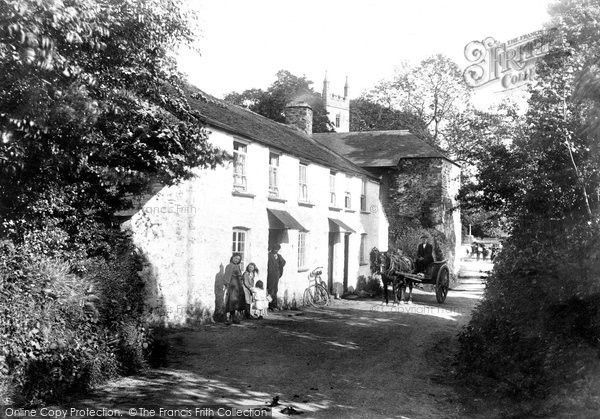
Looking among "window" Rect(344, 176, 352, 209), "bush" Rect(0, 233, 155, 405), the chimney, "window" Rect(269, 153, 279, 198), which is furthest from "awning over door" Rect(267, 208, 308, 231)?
the chimney

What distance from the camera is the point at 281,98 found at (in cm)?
5062

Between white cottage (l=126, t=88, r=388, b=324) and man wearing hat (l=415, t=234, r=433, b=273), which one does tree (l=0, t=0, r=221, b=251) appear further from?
man wearing hat (l=415, t=234, r=433, b=273)

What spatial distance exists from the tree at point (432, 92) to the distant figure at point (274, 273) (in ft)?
96.6

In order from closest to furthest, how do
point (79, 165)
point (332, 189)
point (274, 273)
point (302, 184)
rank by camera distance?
point (79, 165) → point (274, 273) → point (302, 184) → point (332, 189)

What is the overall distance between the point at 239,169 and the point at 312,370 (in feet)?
28.4

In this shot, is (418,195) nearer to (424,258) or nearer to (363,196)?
(363,196)

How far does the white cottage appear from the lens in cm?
1396

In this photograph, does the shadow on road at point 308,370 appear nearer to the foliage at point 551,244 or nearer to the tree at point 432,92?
the foliage at point 551,244

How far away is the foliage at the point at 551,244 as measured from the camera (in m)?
7.09

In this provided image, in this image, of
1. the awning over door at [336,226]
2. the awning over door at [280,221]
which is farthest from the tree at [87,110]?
the awning over door at [336,226]

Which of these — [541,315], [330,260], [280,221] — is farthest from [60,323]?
[330,260]

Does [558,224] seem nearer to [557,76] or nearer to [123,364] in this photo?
[557,76]

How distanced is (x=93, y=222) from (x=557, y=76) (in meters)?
7.58

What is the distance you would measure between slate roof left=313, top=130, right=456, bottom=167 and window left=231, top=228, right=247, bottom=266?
15868 millimetres
